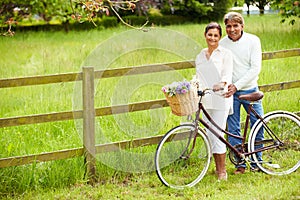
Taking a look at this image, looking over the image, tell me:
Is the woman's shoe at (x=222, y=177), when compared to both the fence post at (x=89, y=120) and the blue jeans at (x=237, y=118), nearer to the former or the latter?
the blue jeans at (x=237, y=118)

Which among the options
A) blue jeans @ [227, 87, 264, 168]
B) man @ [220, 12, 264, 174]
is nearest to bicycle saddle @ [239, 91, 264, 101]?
man @ [220, 12, 264, 174]

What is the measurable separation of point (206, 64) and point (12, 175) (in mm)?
2151

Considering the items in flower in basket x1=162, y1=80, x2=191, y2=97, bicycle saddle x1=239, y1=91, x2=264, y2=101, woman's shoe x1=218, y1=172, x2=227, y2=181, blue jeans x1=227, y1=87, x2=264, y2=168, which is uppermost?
flower in basket x1=162, y1=80, x2=191, y2=97

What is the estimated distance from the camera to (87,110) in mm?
5633

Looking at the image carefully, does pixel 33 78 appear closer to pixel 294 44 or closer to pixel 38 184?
pixel 38 184

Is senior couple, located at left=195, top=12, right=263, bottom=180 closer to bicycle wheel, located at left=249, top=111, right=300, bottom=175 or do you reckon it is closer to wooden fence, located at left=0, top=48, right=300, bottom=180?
bicycle wheel, located at left=249, top=111, right=300, bottom=175

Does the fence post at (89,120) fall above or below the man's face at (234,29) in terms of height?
below

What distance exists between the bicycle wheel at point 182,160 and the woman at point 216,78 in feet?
0.47

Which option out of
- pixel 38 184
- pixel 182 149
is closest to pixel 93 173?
pixel 38 184

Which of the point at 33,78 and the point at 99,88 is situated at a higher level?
the point at 33,78

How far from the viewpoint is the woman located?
540 cm

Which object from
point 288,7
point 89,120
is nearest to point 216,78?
point 89,120

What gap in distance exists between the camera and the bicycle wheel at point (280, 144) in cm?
581

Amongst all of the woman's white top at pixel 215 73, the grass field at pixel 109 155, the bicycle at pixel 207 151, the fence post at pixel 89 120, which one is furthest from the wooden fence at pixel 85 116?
the woman's white top at pixel 215 73
